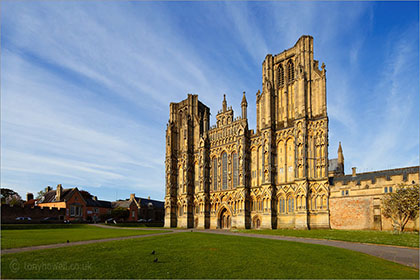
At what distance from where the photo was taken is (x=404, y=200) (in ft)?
113

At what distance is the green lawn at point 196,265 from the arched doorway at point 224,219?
132 feet

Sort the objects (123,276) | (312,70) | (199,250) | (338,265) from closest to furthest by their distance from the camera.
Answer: (123,276) → (338,265) → (199,250) → (312,70)

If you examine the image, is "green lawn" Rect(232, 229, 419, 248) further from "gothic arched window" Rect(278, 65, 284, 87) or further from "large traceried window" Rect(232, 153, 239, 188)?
"gothic arched window" Rect(278, 65, 284, 87)

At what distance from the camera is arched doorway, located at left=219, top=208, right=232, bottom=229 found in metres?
56.7

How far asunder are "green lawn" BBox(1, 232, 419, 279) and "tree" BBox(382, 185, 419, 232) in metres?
22.5

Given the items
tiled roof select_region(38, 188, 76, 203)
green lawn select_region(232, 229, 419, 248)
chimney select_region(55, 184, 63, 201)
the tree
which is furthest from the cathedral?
chimney select_region(55, 184, 63, 201)

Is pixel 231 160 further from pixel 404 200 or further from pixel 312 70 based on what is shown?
pixel 404 200

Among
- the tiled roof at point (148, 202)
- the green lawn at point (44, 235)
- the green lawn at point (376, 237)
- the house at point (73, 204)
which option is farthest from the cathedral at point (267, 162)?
the tiled roof at point (148, 202)

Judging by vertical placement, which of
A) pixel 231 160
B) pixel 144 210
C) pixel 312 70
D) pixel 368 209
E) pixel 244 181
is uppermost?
pixel 312 70

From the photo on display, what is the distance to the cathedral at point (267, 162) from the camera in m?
44.7

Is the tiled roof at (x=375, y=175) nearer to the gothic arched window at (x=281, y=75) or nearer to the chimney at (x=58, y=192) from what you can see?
the gothic arched window at (x=281, y=75)

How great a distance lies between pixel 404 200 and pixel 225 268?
3120cm

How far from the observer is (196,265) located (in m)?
13.4

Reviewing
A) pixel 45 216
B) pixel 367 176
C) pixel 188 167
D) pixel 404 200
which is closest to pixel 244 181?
pixel 188 167
